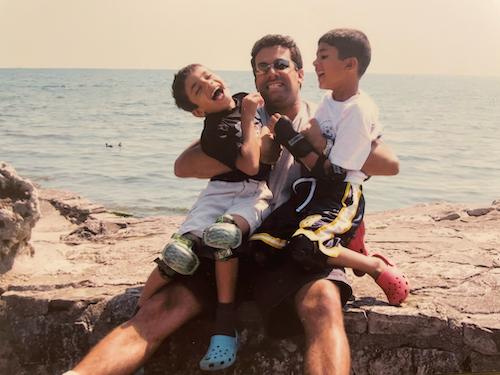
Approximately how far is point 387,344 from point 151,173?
901 centimetres

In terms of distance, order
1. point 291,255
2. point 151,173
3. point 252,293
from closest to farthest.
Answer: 1. point 291,255
2. point 252,293
3. point 151,173

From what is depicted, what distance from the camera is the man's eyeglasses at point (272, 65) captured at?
9.40 ft

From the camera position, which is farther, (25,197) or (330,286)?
(25,197)

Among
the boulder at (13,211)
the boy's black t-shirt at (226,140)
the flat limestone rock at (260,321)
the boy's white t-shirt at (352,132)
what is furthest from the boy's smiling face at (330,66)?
the boulder at (13,211)

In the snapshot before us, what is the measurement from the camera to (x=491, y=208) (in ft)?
18.9

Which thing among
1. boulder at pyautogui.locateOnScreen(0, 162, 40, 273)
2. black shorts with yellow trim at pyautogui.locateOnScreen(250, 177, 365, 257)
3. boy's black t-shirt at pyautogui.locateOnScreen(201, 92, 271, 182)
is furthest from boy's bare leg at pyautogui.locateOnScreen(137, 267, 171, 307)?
boulder at pyautogui.locateOnScreen(0, 162, 40, 273)

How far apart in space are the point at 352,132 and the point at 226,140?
0.63m

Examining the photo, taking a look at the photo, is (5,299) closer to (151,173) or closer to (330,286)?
(330,286)

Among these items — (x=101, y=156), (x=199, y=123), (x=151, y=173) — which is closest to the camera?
(x=151, y=173)

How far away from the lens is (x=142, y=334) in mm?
2426

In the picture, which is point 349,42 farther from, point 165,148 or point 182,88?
point 165,148

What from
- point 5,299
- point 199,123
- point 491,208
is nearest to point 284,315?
point 5,299

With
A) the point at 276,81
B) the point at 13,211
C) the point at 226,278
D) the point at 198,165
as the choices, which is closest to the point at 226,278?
the point at 226,278

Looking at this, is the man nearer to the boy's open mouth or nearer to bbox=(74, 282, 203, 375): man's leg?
bbox=(74, 282, 203, 375): man's leg
